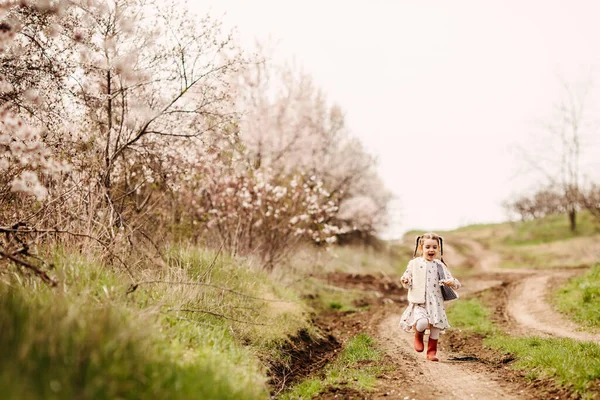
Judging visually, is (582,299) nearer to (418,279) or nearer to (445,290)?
(445,290)

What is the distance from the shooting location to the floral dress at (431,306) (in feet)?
25.9

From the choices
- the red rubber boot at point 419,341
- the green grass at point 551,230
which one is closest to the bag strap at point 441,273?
the red rubber boot at point 419,341

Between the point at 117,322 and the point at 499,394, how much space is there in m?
4.22

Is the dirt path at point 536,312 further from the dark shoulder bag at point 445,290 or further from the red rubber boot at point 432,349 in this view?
the red rubber boot at point 432,349

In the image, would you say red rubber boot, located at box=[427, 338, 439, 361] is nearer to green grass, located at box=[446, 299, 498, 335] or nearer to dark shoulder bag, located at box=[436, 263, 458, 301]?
dark shoulder bag, located at box=[436, 263, 458, 301]

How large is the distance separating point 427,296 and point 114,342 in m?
5.27

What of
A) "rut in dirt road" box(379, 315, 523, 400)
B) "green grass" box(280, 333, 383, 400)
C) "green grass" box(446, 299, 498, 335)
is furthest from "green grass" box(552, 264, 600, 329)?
"green grass" box(280, 333, 383, 400)

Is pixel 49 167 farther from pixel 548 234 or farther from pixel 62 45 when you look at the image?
pixel 548 234

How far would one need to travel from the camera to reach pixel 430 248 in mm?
8234

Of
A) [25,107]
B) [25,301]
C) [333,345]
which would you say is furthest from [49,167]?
[333,345]

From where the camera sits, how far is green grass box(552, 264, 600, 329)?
434 inches

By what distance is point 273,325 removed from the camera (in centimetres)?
883

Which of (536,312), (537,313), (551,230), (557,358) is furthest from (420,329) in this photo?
(551,230)

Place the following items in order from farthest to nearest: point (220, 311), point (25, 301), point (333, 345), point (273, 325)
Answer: point (333, 345), point (273, 325), point (220, 311), point (25, 301)
